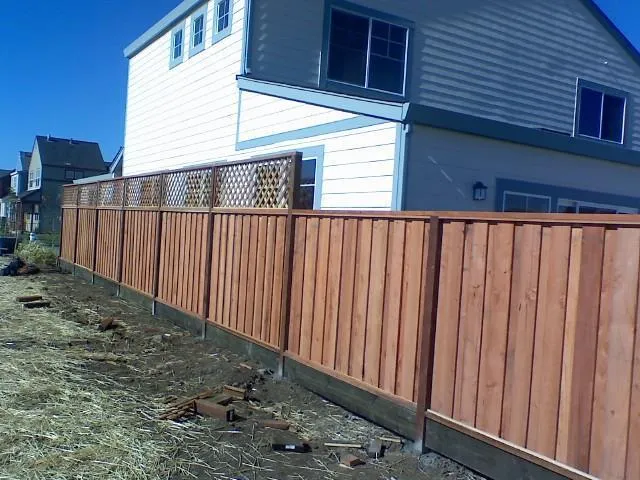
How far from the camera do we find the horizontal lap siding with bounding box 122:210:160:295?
1007 centimetres

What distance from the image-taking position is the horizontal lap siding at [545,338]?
322cm

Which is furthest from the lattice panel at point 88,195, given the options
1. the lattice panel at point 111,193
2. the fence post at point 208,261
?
the fence post at point 208,261

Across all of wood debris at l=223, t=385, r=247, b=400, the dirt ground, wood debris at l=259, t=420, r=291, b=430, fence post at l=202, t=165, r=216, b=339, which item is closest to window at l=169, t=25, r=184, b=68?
fence post at l=202, t=165, r=216, b=339

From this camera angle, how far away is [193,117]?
1362cm

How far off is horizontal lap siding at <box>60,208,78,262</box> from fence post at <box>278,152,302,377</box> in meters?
10.9

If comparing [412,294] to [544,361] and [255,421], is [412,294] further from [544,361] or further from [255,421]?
[255,421]

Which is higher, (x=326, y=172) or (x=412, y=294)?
(x=326, y=172)

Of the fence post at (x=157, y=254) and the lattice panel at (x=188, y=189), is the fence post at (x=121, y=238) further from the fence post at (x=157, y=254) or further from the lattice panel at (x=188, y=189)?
the lattice panel at (x=188, y=189)

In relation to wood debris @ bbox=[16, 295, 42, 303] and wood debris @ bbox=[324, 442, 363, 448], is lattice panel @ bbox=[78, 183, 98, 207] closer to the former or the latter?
wood debris @ bbox=[16, 295, 42, 303]

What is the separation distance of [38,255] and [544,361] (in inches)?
659

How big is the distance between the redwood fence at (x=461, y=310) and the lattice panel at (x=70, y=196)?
31.8 feet

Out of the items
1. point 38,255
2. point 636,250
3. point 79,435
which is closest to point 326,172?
point 79,435

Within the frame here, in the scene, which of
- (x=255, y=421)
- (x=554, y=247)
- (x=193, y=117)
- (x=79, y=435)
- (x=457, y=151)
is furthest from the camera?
(x=193, y=117)

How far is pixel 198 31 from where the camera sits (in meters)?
13.6
